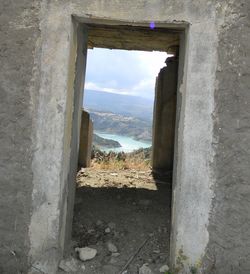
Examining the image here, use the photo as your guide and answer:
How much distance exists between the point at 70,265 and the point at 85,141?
4210 millimetres

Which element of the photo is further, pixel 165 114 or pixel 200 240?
pixel 165 114

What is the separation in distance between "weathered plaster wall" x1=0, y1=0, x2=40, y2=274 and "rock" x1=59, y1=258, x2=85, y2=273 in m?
0.32

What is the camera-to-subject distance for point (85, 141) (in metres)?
7.49

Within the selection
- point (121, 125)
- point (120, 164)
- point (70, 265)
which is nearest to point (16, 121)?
point (70, 265)

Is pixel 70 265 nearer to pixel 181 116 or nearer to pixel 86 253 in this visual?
pixel 86 253

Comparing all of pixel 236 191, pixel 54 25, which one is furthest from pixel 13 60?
pixel 236 191

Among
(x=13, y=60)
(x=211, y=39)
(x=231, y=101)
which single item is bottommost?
(x=231, y=101)

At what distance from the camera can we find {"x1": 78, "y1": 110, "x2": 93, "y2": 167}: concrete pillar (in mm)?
7371

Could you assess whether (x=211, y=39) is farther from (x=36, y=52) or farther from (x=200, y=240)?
(x=200, y=240)

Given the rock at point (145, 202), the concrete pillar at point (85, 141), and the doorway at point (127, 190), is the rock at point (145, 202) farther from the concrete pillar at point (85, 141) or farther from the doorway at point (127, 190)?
the concrete pillar at point (85, 141)

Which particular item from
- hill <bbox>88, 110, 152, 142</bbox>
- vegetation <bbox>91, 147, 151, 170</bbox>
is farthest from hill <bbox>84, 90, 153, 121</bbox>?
vegetation <bbox>91, 147, 151, 170</bbox>

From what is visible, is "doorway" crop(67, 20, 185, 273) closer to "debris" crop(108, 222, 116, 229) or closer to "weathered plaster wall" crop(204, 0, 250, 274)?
"debris" crop(108, 222, 116, 229)

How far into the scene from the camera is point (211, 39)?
311 centimetres

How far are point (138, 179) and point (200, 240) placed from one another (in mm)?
3189
